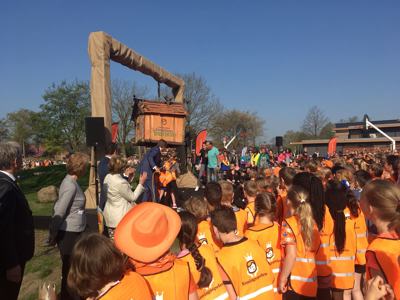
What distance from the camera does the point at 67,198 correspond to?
3744 mm

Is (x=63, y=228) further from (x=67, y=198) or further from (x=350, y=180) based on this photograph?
(x=350, y=180)

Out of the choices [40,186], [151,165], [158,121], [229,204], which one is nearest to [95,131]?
[151,165]

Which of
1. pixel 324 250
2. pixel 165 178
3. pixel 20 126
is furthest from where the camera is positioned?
pixel 20 126

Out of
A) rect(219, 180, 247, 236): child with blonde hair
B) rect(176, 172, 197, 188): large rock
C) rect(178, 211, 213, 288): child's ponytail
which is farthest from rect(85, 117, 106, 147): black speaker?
rect(176, 172, 197, 188): large rock

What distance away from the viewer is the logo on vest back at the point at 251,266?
263 cm

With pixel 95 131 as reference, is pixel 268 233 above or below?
below

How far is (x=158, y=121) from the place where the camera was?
11.1 meters

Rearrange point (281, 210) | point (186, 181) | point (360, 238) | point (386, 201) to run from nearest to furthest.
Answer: point (386, 201) → point (360, 238) → point (281, 210) → point (186, 181)

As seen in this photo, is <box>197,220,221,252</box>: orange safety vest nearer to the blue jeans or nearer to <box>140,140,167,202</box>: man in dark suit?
<box>140,140,167,202</box>: man in dark suit

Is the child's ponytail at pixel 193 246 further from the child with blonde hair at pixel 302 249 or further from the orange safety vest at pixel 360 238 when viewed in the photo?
the orange safety vest at pixel 360 238

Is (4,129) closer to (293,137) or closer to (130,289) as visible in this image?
(293,137)

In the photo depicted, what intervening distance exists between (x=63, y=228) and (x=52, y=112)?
48.5 m

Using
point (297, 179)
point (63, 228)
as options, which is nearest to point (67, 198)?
point (63, 228)

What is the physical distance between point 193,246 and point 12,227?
154 cm
